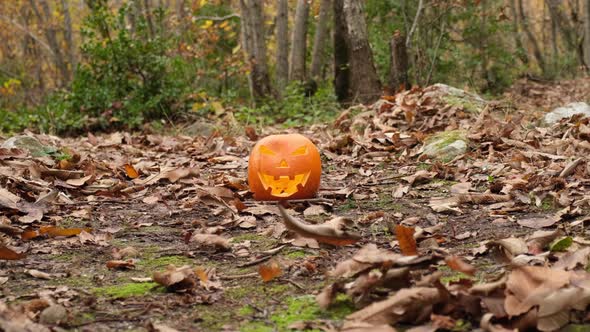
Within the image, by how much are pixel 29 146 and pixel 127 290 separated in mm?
3757

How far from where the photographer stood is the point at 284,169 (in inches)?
161

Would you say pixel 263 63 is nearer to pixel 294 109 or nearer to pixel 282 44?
pixel 282 44

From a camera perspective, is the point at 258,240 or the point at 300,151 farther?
the point at 300,151

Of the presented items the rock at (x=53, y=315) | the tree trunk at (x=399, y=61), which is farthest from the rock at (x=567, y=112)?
the rock at (x=53, y=315)

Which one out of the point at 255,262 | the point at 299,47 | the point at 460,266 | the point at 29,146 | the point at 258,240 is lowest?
the point at 299,47

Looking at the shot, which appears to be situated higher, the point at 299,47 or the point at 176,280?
the point at 176,280

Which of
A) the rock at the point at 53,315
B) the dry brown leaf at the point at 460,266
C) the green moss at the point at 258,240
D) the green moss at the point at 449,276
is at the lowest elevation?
the green moss at the point at 258,240

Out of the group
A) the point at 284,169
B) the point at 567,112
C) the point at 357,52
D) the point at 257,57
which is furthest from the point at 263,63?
the point at 284,169

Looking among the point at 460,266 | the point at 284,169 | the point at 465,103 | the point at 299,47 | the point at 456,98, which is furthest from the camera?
the point at 299,47

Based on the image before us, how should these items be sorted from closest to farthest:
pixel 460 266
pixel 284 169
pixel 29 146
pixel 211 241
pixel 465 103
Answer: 1. pixel 460 266
2. pixel 211 241
3. pixel 284 169
4. pixel 29 146
5. pixel 465 103

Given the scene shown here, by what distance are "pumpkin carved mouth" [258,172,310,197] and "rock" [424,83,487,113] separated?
3.30m

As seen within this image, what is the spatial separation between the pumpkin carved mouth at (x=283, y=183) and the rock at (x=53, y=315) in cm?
226

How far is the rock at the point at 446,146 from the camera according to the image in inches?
211

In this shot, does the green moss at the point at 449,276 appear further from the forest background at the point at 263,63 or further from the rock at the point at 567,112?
the forest background at the point at 263,63
